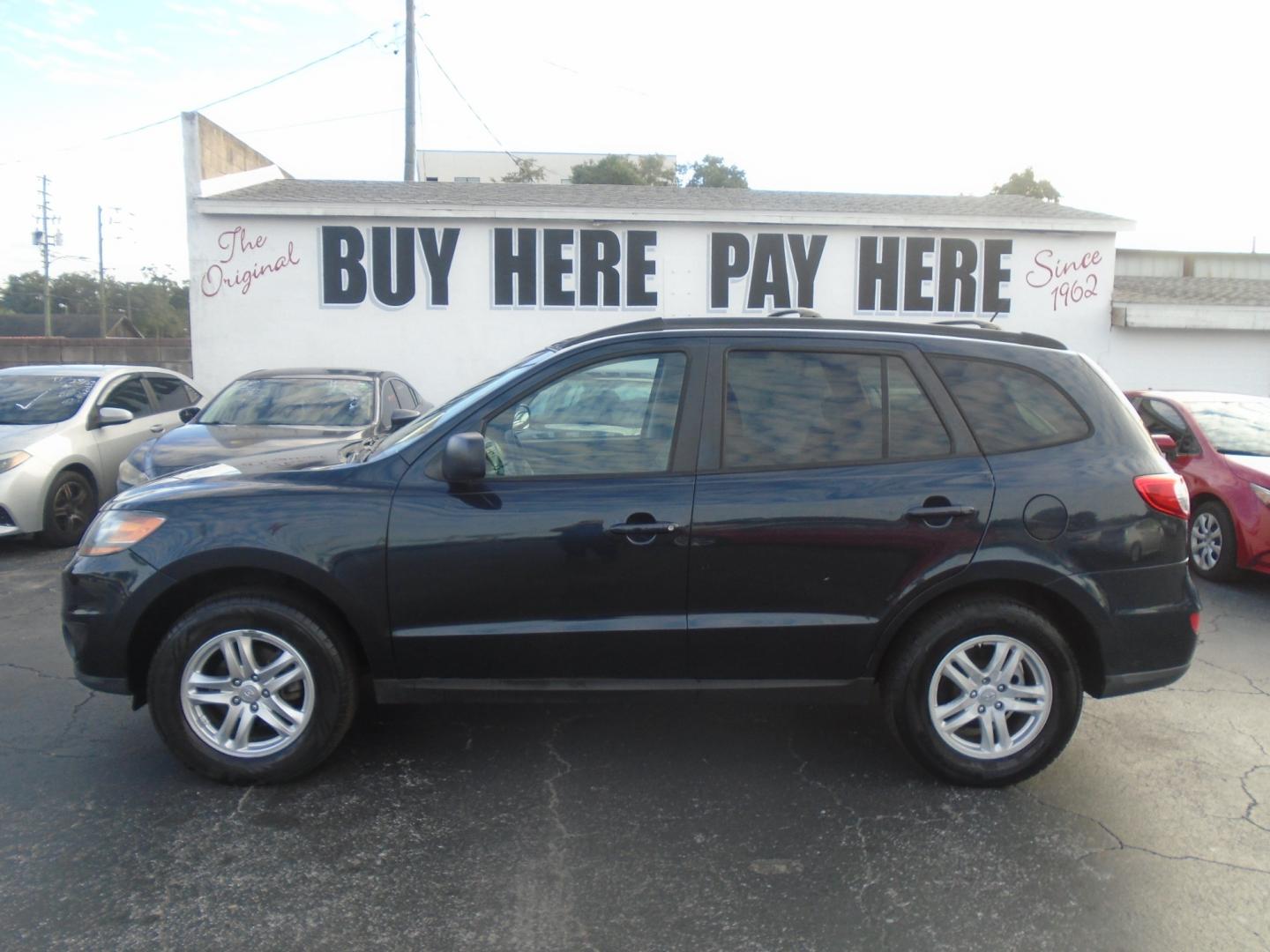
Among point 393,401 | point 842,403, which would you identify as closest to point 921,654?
point 842,403

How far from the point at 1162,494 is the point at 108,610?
402 centimetres

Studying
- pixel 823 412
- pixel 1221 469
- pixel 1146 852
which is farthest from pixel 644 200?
pixel 1146 852

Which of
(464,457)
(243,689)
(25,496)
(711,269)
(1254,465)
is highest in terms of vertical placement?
(711,269)

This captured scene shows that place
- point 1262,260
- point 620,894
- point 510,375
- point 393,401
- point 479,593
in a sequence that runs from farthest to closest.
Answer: point 1262,260 → point 393,401 → point 510,375 → point 479,593 → point 620,894

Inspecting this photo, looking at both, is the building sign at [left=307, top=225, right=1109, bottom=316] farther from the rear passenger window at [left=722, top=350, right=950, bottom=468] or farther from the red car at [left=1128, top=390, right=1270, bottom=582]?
the rear passenger window at [left=722, top=350, right=950, bottom=468]

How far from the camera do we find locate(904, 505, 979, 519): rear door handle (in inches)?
143

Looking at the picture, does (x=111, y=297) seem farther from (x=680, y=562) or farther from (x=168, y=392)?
(x=680, y=562)

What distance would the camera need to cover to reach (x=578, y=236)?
13.4 metres

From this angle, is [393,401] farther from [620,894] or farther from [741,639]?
[620,894]

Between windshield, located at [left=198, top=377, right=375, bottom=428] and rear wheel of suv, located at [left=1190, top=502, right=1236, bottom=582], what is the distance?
6.64m

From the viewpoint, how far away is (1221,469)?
7.21 meters

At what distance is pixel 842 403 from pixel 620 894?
6.46ft

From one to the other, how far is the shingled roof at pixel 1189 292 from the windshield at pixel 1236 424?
20.7ft

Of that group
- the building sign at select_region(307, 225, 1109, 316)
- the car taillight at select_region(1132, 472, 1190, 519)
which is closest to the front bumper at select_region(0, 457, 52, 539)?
the building sign at select_region(307, 225, 1109, 316)
